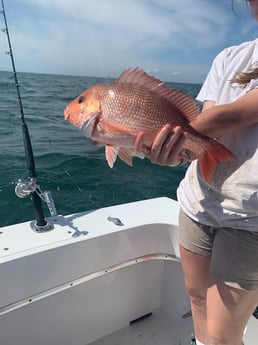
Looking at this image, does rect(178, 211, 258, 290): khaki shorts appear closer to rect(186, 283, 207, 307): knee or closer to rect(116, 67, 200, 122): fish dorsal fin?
rect(186, 283, 207, 307): knee

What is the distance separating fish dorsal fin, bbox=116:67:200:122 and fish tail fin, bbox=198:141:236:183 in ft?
0.57

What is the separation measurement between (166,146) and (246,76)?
1.43ft

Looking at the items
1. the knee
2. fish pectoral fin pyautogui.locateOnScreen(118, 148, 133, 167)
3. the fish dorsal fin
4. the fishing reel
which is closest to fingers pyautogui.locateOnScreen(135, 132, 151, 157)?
fish pectoral fin pyautogui.locateOnScreen(118, 148, 133, 167)

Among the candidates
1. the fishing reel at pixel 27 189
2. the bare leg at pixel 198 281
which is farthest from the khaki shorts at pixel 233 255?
the fishing reel at pixel 27 189

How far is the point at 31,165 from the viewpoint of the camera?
236cm

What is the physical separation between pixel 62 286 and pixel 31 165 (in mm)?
865

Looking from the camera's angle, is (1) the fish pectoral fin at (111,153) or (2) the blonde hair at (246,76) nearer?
(2) the blonde hair at (246,76)

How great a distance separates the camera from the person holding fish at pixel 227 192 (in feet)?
4.38

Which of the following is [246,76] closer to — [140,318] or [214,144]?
[214,144]

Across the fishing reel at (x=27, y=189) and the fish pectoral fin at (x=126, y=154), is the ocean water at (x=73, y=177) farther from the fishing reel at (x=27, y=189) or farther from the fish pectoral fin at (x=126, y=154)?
the fish pectoral fin at (x=126, y=154)

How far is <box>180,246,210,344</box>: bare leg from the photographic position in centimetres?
166

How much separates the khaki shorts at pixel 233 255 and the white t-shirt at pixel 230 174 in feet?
0.16

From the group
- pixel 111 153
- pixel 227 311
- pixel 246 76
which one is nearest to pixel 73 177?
pixel 111 153

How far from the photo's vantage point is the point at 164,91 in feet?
4.95
